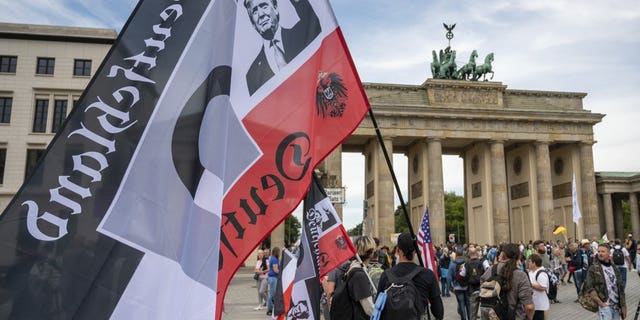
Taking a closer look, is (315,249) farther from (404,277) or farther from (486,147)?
(486,147)

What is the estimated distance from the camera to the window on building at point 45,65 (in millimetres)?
35938

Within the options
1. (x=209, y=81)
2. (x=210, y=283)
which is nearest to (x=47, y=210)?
(x=210, y=283)

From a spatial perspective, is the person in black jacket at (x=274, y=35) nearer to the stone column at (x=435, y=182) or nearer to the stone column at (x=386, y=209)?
the stone column at (x=386, y=209)

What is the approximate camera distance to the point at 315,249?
19.5 ft

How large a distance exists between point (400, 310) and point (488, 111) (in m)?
48.4

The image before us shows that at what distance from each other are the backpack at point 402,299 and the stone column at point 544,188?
49586mm

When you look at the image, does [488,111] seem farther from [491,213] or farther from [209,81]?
[209,81]

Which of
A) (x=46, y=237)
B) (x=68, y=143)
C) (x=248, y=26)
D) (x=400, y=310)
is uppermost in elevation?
(x=248, y=26)

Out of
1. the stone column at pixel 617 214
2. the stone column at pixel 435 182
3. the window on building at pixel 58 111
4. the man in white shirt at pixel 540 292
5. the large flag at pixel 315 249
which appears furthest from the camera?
the stone column at pixel 617 214

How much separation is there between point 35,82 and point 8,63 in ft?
7.62

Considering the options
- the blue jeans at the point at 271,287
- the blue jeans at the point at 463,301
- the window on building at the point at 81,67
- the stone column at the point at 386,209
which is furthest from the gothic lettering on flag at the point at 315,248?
the stone column at the point at 386,209

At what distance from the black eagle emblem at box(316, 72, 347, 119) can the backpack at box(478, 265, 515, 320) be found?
377 centimetres

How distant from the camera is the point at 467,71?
171 feet

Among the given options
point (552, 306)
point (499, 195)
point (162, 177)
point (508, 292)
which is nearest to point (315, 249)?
point (508, 292)
